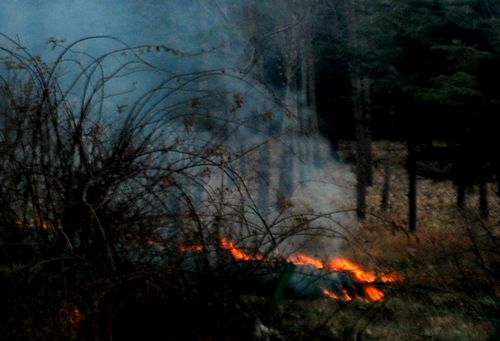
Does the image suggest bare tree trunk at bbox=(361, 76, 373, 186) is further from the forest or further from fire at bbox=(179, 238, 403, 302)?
fire at bbox=(179, 238, 403, 302)

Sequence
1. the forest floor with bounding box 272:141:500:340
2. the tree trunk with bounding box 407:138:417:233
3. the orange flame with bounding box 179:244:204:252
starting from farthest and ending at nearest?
the tree trunk with bounding box 407:138:417:233, the forest floor with bounding box 272:141:500:340, the orange flame with bounding box 179:244:204:252

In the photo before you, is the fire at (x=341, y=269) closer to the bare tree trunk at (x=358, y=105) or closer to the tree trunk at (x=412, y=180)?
the tree trunk at (x=412, y=180)

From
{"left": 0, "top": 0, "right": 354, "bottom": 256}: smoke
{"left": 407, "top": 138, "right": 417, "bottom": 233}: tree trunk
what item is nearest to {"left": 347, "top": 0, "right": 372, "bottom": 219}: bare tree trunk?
{"left": 0, "top": 0, "right": 354, "bottom": 256}: smoke

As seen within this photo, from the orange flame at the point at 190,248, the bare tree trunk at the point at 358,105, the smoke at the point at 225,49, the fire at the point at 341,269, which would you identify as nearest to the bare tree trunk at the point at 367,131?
the bare tree trunk at the point at 358,105

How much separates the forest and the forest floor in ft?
0.16

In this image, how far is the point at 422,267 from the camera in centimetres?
439

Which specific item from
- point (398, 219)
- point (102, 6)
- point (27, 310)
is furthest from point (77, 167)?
point (398, 219)

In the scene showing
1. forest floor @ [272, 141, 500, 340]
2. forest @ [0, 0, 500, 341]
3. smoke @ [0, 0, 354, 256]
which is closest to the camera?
forest @ [0, 0, 500, 341]

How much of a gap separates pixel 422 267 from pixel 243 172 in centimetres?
805

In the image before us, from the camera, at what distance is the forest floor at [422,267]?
3.70 metres

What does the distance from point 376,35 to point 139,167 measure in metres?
13.0

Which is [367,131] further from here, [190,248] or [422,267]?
[190,248]

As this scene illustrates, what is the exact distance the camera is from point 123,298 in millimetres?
2998

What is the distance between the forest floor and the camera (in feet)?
12.1
